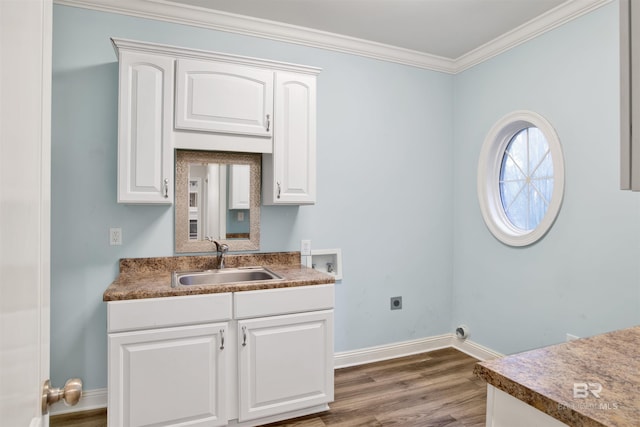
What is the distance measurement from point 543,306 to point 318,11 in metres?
2.71

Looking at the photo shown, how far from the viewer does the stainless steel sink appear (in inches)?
97.0

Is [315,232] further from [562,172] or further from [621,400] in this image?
[621,400]

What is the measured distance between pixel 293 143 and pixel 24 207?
7.08 feet

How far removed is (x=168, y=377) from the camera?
1.98 m

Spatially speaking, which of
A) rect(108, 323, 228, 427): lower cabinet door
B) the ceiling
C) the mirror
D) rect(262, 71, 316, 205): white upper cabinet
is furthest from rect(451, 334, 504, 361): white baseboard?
the ceiling

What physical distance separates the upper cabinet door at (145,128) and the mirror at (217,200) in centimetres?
29

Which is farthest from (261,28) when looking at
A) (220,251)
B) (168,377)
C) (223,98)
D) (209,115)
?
(168,377)

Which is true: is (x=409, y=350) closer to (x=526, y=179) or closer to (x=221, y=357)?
(x=526, y=179)

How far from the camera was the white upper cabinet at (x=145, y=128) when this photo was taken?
7.29ft

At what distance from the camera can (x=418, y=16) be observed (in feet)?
8.99

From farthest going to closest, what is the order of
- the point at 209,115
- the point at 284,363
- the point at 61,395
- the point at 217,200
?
the point at 217,200 → the point at 209,115 → the point at 284,363 → the point at 61,395

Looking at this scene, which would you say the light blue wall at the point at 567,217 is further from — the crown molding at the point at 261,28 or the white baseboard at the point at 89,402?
the white baseboard at the point at 89,402

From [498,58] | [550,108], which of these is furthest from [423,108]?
[550,108]

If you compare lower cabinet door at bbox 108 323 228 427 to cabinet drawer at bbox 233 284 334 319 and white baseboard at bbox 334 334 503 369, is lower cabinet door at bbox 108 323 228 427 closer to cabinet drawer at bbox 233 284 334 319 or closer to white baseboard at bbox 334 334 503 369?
cabinet drawer at bbox 233 284 334 319
